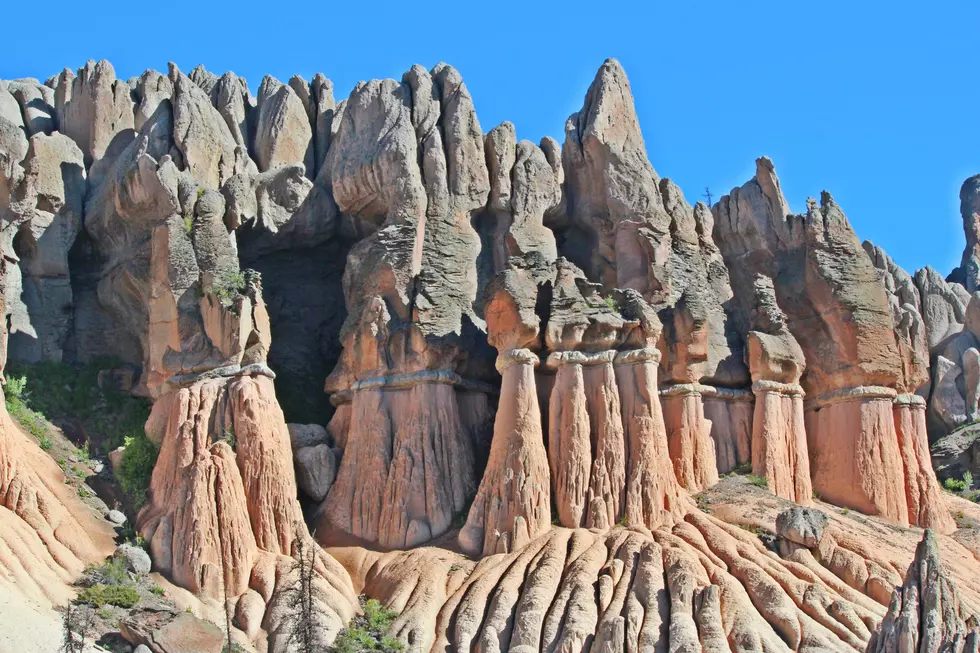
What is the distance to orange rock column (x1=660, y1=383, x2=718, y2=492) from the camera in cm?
3766

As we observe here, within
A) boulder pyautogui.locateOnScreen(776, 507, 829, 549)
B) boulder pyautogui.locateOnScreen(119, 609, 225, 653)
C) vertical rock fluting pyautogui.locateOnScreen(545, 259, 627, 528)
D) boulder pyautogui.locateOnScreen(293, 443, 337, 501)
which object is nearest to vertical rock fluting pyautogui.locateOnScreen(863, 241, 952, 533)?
boulder pyautogui.locateOnScreen(776, 507, 829, 549)

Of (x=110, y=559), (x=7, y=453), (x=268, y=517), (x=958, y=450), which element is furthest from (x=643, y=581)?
(x=958, y=450)

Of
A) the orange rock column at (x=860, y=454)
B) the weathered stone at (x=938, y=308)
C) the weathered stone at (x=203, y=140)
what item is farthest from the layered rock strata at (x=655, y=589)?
the weathered stone at (x=938, y=308)

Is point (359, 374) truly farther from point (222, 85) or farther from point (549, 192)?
point (222, 85)

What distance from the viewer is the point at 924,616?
26.7 metres

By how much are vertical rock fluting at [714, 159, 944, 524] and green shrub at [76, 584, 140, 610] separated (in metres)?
14.4

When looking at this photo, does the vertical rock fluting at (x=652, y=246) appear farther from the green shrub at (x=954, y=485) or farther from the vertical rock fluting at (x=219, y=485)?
the vertical rock fluting at (x=219, y=485)

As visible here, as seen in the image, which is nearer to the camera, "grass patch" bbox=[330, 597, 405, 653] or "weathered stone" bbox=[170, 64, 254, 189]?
"grass patch" bbox=[330, 597, 405, 653]

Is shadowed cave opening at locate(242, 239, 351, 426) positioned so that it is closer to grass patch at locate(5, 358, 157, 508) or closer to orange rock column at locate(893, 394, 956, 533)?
grass patch at locate(5, 358, 157, 508)

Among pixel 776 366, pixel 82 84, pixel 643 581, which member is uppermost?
pixel 82 84

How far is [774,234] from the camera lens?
4297 centimetres

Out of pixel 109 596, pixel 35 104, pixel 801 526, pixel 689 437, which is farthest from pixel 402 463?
pixel 35 104

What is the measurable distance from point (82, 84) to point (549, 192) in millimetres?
12049

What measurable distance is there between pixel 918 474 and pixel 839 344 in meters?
3.41
